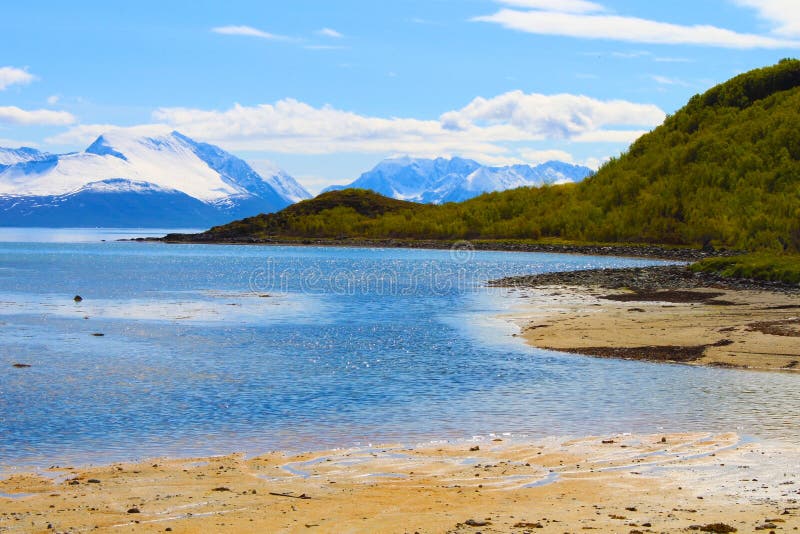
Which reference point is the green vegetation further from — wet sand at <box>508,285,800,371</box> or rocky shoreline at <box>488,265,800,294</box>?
wet sand at <box>508,285,800,371</box>

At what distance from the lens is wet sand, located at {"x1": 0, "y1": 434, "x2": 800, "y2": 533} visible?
15781 mm

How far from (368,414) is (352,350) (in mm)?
16702

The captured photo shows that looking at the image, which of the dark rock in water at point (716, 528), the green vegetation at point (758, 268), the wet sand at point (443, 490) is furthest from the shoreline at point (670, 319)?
the dark rock in water at point (716, 528)

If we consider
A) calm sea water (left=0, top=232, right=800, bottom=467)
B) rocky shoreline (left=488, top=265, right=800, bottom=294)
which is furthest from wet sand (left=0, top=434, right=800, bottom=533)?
rocky shoreline (left=488, top=265, right=800, bottom=294)

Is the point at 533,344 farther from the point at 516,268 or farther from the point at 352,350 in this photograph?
the point at 516,268

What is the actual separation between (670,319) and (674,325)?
298 centimetres

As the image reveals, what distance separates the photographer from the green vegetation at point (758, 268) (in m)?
75.1

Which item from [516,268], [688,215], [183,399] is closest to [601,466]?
[183,399]

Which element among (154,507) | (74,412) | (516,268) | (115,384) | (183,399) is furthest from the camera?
(516,268)

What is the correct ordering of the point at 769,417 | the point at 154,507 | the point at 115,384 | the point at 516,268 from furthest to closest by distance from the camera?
the point at 516,268
the point at 115,384
the point at 769,417
the point at 154,507

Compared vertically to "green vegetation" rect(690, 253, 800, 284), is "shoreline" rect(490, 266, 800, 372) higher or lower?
lower

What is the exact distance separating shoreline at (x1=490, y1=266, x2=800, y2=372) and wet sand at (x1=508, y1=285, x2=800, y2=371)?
44mm

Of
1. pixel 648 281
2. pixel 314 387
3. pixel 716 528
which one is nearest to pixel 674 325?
pixel 314 387

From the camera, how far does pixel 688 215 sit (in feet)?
584
